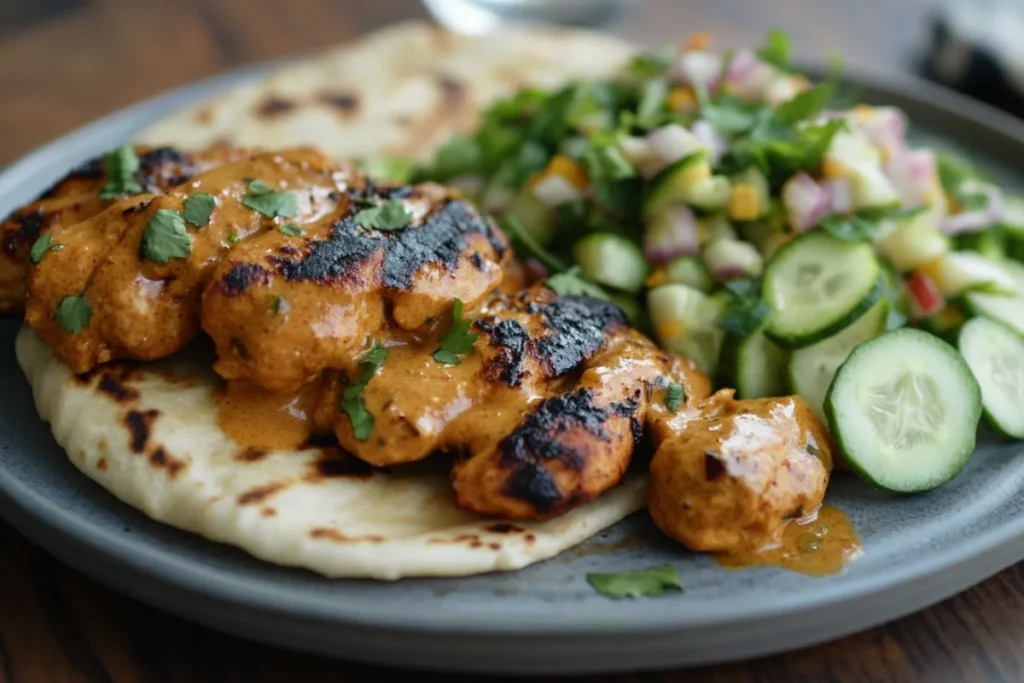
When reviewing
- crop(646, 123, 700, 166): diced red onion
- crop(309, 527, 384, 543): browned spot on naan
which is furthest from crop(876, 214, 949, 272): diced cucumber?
crop(309, 527, 384, 543): browned spot on naan

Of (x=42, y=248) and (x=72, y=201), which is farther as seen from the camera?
(x=72, y=201)

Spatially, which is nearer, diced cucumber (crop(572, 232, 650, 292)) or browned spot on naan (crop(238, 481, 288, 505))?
browned spot on naan (crop(238, 481, 288, 505))

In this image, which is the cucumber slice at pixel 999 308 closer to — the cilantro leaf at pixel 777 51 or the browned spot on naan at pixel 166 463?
the cilantro leaf at pixel 777 51

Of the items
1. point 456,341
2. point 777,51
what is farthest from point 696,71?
point 456,341

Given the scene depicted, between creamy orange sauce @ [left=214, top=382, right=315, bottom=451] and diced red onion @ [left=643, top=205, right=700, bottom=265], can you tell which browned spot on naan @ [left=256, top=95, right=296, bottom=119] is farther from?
creamy orange sauce @ [left=214, top=382, right=315, bottom=451]

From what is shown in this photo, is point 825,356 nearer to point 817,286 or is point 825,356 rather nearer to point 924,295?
point 817,286

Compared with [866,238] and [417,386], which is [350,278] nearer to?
[417,386]
